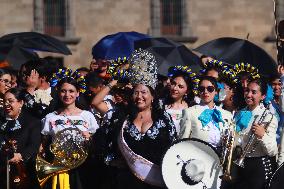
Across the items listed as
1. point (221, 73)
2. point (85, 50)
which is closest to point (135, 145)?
point (221, 73)

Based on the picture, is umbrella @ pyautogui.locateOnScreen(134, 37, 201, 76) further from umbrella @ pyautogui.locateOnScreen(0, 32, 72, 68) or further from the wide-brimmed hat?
the wide-brimmed hat

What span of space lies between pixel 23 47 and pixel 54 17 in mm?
13703

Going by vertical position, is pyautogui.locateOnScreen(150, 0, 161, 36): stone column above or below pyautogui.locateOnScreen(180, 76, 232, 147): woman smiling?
above

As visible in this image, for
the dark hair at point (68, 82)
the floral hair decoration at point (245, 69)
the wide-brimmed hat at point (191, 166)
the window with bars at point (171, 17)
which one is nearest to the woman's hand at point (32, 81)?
the dark hair at point (68, 82)

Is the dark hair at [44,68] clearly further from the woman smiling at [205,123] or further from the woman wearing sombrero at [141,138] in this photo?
the woman smiling at [205,123]

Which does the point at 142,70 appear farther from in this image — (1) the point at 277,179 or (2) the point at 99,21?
(2) the point at 99,21

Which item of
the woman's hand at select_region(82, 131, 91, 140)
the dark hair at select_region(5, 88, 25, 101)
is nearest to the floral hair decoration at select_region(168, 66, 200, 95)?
the woman's hand at select_region(82, 131, 91, 140)

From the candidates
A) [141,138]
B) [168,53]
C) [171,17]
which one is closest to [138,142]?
[141,138]

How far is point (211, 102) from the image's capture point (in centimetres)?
1170

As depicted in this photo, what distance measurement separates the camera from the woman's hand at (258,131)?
1123 centimetres

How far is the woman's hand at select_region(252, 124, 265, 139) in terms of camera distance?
36.9 ft

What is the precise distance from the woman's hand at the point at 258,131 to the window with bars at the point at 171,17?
18.2 m

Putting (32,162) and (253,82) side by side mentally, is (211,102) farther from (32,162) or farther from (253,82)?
(32,162)

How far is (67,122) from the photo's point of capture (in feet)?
38.2
